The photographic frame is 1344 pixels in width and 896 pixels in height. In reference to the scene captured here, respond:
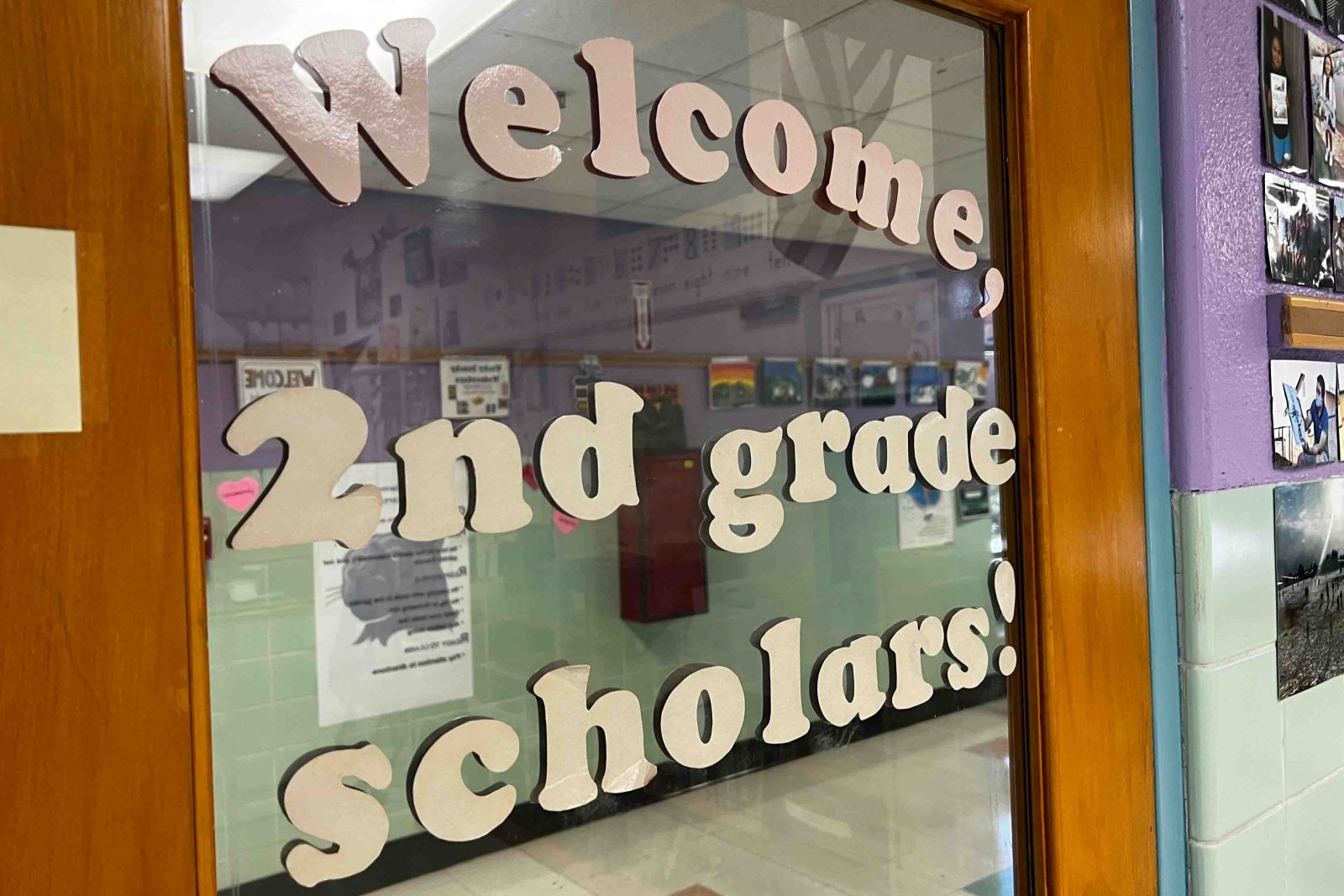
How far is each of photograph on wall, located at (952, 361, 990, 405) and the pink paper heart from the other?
2.60 feet

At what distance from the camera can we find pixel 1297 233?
1472mm

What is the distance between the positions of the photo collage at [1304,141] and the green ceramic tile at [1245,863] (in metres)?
0.77

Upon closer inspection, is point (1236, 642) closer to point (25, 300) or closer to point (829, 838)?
point (829, 838)

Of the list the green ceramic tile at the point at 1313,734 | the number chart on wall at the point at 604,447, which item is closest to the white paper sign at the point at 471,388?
the number chart on wall at the point at 604,447

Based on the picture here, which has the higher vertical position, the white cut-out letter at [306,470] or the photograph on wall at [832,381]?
the photograph on wall at [832,381]

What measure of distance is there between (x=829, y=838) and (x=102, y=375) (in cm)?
92

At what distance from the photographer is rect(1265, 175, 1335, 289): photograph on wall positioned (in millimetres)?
1426

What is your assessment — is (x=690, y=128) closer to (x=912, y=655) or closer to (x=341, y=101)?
(x=341, y=101)

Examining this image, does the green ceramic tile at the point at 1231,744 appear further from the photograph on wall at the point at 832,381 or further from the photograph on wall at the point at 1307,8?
the photograph on wall at the point at 1307,8

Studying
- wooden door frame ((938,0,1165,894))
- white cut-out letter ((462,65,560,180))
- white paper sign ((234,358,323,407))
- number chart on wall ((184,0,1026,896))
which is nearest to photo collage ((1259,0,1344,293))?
wooden door frame ((938,0,1165,894))

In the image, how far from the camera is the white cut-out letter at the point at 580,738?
88 cm

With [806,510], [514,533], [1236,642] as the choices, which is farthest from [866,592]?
[1236,642]

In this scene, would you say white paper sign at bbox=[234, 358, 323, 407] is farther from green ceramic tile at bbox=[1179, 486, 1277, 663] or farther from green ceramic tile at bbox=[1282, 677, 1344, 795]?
green ceramic tile at bbox=[1282, 677, 1344, 795]

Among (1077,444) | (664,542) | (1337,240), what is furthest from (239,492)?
(1337,240)
